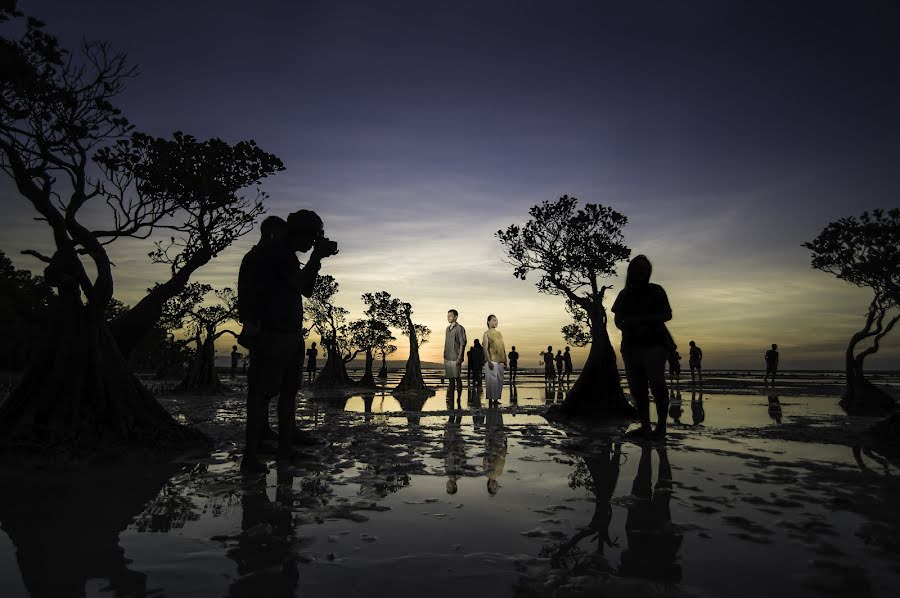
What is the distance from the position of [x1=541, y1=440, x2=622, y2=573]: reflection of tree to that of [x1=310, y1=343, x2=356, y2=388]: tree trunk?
2343 cm

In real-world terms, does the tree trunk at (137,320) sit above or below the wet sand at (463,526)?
above

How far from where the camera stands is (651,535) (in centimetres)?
279

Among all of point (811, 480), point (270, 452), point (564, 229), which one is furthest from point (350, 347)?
point (811, 480)

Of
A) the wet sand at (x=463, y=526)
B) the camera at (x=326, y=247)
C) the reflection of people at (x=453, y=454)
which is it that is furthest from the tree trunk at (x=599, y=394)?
the camera at (x=326, y=247)

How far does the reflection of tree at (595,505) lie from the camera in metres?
2.43

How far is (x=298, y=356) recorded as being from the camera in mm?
5188

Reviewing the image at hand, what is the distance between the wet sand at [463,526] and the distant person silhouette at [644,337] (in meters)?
1.33

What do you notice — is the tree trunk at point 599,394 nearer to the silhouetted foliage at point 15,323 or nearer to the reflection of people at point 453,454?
the reflection of people at point 453,454

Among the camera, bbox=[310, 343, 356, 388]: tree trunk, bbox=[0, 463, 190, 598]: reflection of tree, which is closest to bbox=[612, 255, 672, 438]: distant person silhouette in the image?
the camera

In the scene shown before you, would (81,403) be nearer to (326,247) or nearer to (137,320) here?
(137,320)

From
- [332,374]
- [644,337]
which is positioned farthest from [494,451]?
[332,374]

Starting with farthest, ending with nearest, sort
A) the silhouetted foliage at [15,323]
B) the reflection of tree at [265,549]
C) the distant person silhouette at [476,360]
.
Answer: the silhouetted foliage at [15,323] < the distant person silhouette at [476,360] < the reflection of tree at [265,549]

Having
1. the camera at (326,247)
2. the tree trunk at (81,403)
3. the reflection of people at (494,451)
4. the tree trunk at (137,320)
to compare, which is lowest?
the reflection of people at (494,451)

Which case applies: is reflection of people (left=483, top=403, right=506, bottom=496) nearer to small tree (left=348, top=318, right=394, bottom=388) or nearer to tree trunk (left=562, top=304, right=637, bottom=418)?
tree trunk (left=562, top=304, right=637, bottom=418)
